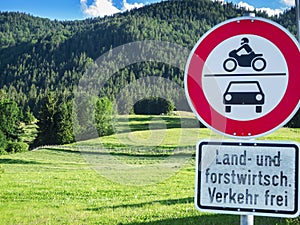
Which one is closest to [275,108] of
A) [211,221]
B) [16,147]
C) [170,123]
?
[211,221]

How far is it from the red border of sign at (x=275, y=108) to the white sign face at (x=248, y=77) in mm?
23

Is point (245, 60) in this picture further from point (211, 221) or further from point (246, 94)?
point (211, 221)

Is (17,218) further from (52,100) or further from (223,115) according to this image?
(52,100)

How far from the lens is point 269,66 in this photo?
7.04 feet

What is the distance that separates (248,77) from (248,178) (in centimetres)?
48

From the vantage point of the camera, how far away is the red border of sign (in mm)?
2123

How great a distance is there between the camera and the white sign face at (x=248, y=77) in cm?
213

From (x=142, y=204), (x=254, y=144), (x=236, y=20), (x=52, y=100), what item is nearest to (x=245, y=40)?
(x=236, y=20)

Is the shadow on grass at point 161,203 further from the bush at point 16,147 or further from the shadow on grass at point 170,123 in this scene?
the bush at point 16,147

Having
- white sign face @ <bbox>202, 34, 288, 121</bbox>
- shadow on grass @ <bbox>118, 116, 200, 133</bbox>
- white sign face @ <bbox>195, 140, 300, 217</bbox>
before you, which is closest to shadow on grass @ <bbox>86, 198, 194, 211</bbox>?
shadow on grass @ <bbox>118, 116, 200, 133</bbox>

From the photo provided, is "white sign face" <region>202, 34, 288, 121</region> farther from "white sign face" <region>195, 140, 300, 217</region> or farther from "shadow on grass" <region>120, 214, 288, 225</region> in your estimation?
"shadow on grass" <region>120, 214, 288, 225</region>

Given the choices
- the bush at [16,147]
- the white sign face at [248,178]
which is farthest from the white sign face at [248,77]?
the bush at [16,147]

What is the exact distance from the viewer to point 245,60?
7.09 ft

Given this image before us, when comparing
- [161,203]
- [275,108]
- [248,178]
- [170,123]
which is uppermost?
[170,123]
